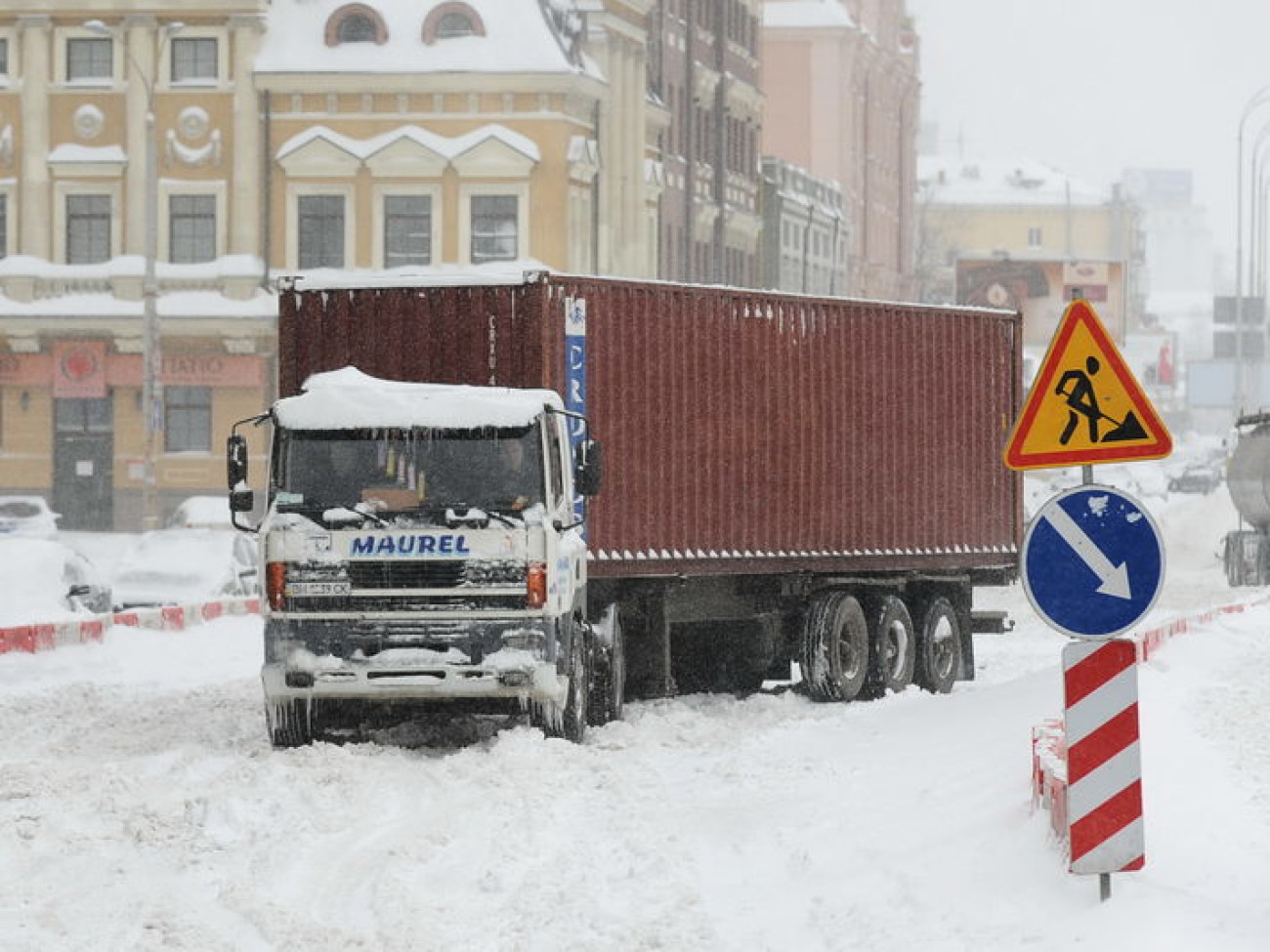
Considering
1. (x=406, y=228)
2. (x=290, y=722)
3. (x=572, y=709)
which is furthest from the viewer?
(x=406, y=228)

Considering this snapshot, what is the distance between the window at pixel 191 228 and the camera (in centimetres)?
6550

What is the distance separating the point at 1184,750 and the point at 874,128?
9923 cm

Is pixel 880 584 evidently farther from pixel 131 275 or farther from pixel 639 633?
pixel 131 275

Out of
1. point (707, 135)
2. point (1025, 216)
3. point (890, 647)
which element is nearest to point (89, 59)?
point (707, 135)

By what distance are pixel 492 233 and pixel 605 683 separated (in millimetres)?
43500

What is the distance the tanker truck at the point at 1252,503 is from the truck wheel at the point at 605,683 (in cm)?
3369

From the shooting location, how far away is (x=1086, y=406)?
11.6m

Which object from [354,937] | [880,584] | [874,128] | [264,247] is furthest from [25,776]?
[874,128]

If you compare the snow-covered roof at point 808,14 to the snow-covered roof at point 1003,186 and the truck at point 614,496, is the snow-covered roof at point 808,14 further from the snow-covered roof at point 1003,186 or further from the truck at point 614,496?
the truck at point 614,496

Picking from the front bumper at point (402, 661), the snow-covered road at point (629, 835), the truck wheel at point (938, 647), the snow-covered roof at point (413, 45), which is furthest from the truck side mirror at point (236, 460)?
the snow-covered roof at point (413, 45)

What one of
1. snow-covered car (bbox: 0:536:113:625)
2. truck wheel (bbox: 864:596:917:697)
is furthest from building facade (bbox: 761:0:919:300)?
truck wheel (bbox: 864:596:917:697)

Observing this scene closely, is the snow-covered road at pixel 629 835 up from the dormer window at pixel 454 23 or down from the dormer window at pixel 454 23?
down

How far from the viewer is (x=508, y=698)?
1933cm

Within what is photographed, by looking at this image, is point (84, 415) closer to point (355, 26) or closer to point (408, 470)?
point (355, 26)
